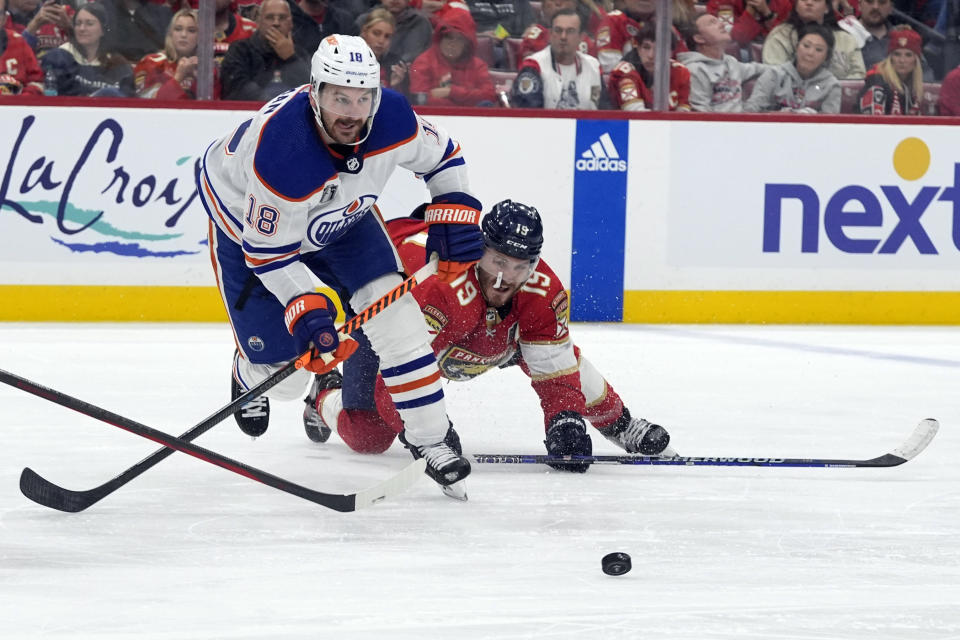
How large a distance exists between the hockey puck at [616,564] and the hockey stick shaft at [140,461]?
0.77 meters

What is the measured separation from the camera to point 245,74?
221 inches

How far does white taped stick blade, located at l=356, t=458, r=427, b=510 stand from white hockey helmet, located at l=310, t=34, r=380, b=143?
2.25 feet

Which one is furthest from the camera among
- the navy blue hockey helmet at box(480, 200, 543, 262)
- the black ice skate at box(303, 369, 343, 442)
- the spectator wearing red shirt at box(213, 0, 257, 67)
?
the spectator wearing red shirt at box(213, 0, 257, 67)

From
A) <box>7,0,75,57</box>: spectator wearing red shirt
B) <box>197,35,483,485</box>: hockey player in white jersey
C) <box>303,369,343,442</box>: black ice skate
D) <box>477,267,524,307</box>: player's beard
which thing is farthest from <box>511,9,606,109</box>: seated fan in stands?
<box>477,267,524,307</box>: player's beard

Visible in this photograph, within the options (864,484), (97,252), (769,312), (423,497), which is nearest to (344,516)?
(423,497)

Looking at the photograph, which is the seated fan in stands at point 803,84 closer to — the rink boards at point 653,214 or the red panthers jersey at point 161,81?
the rink boards at point 653,214

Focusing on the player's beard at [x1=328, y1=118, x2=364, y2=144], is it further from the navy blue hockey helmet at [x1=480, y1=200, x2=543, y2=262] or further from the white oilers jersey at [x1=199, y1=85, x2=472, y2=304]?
the navy blue hockey helmet at [x1=480, y1=200, x2=543, y2=262]

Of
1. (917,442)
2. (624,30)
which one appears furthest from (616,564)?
(624,30)

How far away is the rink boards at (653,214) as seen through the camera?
5.54 metres

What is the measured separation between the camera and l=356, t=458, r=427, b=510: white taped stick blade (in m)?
2.53

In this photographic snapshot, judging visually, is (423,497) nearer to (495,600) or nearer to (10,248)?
(495,600)

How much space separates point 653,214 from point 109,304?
241 cm

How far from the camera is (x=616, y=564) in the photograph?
2084 millimetres

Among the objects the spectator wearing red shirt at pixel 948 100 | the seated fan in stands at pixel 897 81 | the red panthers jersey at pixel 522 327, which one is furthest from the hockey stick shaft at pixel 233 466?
the spectator wearing red shirt at pixel 948 100
